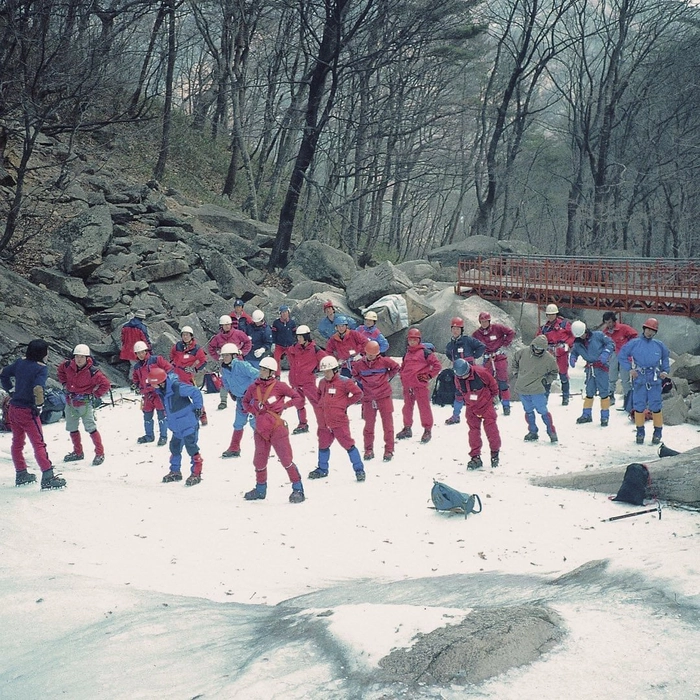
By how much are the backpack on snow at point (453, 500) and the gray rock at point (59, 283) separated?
35.8ft

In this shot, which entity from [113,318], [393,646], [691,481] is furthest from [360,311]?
[393,646]

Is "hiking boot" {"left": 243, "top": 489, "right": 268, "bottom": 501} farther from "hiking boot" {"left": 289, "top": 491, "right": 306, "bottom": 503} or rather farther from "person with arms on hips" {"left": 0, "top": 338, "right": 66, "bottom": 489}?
"person with arms on hips" {"left": 0, "top": 338, "right": 66, "bottom": 489}

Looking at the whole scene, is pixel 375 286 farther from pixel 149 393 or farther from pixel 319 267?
pixel 149 393

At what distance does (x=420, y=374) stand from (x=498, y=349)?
7.56 feet

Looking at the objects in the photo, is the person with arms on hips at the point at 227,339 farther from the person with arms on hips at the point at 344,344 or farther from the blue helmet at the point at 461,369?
the blue helmet at the point at 461,369

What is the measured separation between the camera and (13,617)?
5148 millimetres

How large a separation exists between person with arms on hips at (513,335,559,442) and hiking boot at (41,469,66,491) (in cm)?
639

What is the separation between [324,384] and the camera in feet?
29.7

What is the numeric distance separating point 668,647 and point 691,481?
3.56m

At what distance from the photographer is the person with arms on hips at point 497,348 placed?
40.9 ft

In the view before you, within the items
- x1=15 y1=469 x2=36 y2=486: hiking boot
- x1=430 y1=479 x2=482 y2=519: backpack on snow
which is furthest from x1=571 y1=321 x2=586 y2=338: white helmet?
x1=15 y1=469 x2=36 y2=486: hiking boot

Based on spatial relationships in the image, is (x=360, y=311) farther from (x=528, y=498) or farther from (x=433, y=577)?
(x=433, y=577)

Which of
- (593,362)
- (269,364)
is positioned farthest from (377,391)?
(593,362)

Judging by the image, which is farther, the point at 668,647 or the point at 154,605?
the point at 154,605
